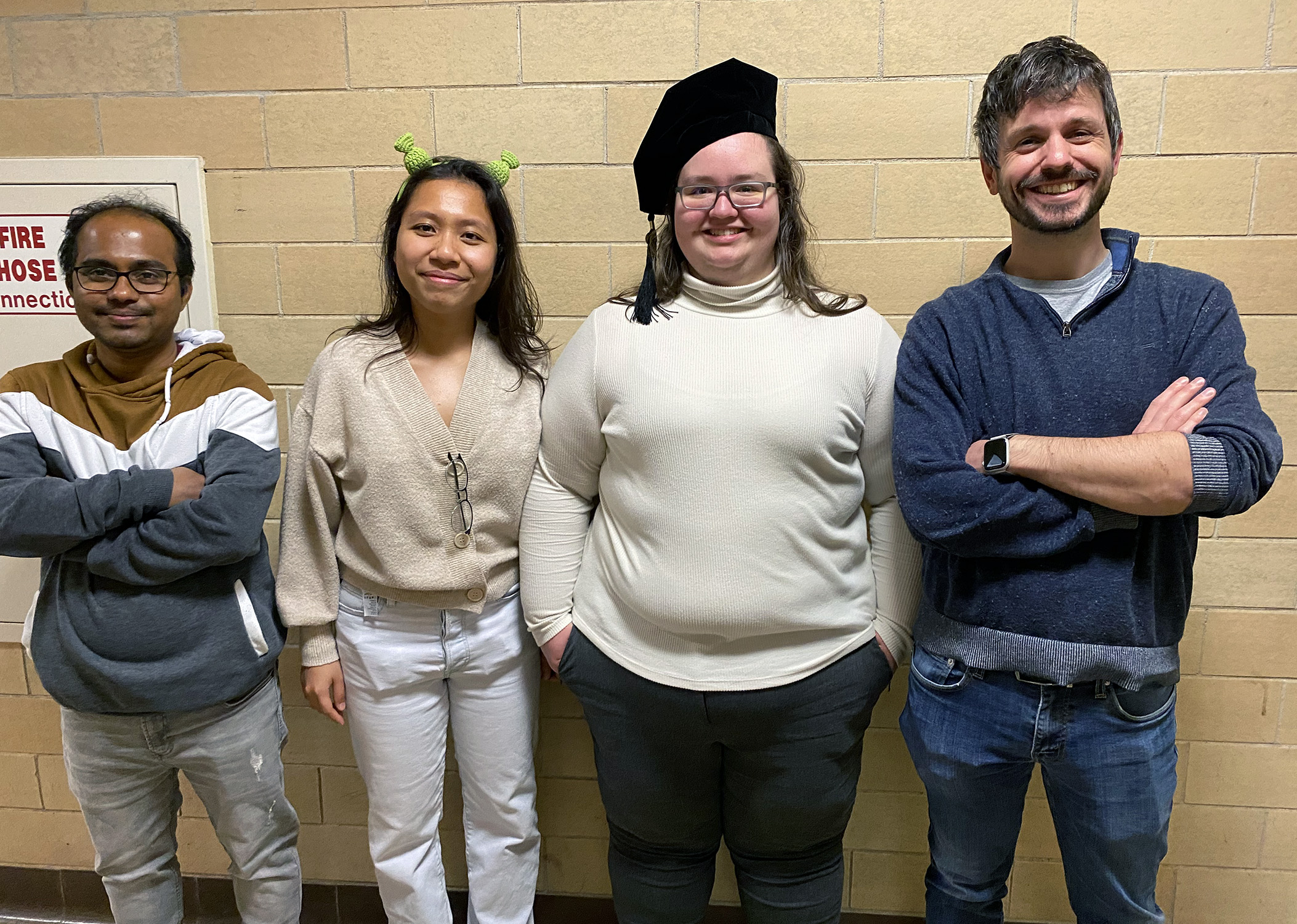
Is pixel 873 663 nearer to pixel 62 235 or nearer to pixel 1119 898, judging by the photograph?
pixel 1119 898

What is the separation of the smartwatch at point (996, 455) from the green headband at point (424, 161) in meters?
1.05

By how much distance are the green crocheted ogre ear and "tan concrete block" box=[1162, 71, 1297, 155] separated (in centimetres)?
137

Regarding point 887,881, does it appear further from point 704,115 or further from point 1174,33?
point 1174,33

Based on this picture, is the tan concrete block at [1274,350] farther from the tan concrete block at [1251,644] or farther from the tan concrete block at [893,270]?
the tan concrete block at [893,270]

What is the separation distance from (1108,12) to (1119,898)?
172cm

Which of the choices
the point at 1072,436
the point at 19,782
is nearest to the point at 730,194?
the point at 1072,436

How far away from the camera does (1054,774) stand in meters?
1.46

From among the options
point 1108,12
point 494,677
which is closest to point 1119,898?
point 494,677

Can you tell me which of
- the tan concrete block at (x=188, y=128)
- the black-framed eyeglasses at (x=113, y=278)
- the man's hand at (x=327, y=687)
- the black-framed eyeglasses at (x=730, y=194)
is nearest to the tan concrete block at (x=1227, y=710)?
the black-framed eyeglasses at (x=730, y=194)

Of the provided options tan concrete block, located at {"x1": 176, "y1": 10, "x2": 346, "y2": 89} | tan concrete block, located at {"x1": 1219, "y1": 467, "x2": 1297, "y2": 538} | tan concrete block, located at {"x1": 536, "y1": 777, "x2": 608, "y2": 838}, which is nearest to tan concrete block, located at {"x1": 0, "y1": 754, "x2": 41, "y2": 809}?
tan concrete block, located at {"x1": 536, "y1": 777, "x2": 608, "y2": 838}

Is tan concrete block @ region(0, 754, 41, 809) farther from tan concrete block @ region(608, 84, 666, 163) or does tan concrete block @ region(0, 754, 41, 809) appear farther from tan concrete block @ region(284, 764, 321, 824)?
tan concrete block @ region(608, 84, 666, 163)

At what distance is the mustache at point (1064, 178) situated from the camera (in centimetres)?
135

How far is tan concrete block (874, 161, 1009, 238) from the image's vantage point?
1851 millimetres

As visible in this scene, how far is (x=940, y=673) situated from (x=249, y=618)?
1279mm
